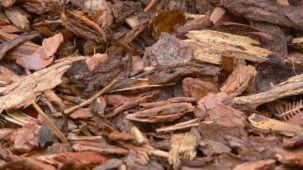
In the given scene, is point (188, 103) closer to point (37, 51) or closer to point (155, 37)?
point (155, 37)

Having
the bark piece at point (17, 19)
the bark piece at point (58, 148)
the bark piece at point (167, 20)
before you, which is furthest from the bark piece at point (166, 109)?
the bark piece at point (17, 19)

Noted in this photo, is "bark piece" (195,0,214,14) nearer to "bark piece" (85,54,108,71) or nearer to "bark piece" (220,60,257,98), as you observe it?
"bark piece" (220,60,257,98)

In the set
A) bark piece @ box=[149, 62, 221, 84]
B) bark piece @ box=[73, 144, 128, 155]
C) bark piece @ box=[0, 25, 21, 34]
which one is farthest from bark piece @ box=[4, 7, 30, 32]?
bark piece @ box=[73, 144, 128, 155]

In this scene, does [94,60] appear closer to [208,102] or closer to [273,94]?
[208,102]

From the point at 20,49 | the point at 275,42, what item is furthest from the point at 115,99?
the point at 275,42

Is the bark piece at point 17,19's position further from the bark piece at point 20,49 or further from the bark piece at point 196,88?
the bark piece at point 196,88
